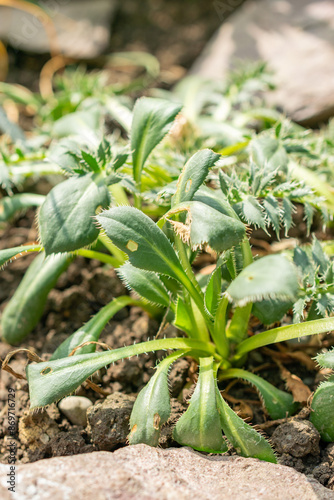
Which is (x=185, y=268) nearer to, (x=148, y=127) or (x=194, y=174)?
(x=194, y=174)

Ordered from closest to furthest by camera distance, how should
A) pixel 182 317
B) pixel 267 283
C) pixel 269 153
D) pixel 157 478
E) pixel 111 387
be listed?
pixel 267 283
pixel 157 478
pixel 182 317
pixel 111 387
pixel 269 153

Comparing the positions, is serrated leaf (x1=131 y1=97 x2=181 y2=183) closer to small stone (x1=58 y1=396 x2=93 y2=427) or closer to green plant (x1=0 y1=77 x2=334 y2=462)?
green plant (x1=0 y1=77 x2=334 y2=462)

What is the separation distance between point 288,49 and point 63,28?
169cm

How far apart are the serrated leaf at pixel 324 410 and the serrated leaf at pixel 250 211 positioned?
1.65ft

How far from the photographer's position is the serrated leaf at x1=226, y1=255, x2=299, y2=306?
1.00 metres

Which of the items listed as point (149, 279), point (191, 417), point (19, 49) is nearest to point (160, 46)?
point (19, 49)

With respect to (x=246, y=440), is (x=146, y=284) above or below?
above

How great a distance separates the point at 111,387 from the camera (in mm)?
1653

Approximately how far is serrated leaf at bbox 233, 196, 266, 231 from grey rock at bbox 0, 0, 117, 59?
8.00 feet

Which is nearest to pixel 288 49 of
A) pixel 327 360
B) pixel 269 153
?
pixel 269 153

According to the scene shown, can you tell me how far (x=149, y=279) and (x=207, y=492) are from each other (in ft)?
2.25

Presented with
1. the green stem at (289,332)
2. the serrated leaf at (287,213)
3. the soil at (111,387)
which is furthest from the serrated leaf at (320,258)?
the soil at (111,387)

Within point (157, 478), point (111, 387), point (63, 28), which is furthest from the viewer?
point (63, 28)

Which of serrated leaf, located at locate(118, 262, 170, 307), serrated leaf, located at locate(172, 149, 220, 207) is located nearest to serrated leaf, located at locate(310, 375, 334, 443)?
serrated leaf, located at locate(118, 262, 170, 307)
